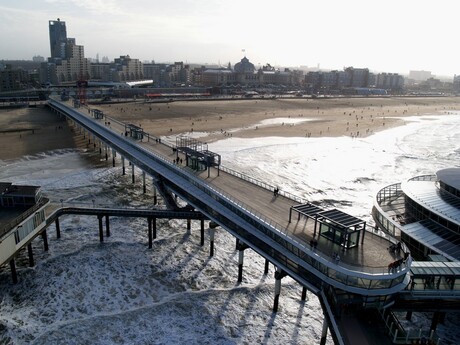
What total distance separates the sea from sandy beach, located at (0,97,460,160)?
91.9 feet

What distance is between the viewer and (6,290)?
27203 millimetres

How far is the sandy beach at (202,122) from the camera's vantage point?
76.3m

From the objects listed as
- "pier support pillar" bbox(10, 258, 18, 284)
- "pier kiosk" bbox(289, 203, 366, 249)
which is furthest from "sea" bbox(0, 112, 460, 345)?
"pier kiosk" bbox(289, 203, 366, 249)

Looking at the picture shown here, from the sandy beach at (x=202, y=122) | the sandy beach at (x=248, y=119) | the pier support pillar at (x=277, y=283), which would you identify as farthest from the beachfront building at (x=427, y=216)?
the sandy beach at (x=202, y=122)

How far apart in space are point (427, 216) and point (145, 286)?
73.7 ft

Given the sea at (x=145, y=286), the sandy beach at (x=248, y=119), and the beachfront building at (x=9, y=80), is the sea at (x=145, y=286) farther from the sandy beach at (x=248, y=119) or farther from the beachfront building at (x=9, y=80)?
the beachfront building at (x=9, y=80)

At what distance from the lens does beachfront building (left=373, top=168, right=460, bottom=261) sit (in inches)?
980

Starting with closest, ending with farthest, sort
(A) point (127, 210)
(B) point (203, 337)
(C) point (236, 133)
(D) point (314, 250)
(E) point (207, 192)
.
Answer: (D) point (314, 250) → (B) point (203, 337) → (E) point (207, 192) → (A) point (127, 210) → (C) point (236, 133)

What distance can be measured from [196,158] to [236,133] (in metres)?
51.5

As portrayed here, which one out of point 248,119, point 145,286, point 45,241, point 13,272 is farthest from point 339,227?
point 248,119

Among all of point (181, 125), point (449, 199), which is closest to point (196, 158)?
point (449, 199)

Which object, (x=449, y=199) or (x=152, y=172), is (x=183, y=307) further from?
(x=449, y=199)

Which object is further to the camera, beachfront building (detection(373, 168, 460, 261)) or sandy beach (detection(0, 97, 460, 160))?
sandy beach (detection(0, 97, 460, 160))

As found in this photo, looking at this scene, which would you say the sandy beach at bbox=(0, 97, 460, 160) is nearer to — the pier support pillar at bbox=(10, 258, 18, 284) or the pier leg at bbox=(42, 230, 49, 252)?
the pier leg at bbox=(42, 230, 49, 252)
